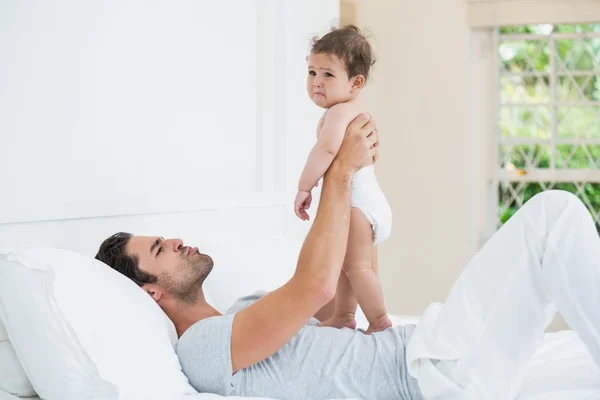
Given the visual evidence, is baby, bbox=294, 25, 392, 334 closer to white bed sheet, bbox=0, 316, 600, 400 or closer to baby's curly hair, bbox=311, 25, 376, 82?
baby's curly hair, bbox=311, 25, 376, 82

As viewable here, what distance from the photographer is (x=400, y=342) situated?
1.67m

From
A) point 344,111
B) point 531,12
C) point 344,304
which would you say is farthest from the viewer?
point 531,12

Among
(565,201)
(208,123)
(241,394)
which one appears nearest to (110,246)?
(241,394)

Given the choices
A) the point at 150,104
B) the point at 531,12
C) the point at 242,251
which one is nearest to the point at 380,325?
the point at 242,251

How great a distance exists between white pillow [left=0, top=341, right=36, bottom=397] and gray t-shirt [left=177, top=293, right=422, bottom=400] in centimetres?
33

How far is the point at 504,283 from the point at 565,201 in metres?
0.20

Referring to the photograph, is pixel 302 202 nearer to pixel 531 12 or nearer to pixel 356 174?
pixel 356 174

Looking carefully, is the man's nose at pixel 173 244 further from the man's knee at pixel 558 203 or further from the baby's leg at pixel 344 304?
the man's knee at pixel 558 203

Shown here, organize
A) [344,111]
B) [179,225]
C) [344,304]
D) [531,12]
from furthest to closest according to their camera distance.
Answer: [531,12], [179,225], [344,304], [344,111]

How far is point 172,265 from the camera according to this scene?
72.0 inches

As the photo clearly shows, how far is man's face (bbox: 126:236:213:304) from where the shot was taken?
1825mm

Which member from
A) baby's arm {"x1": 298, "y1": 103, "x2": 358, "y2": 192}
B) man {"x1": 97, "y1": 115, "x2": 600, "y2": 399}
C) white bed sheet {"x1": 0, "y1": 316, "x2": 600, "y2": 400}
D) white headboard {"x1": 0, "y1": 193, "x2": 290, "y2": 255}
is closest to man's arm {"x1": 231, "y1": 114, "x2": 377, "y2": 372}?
man {"x1": 97, "y1": 115, "x2": 600, "y2": 399}

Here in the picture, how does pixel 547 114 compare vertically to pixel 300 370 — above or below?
above

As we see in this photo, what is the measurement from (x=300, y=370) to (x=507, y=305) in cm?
46
